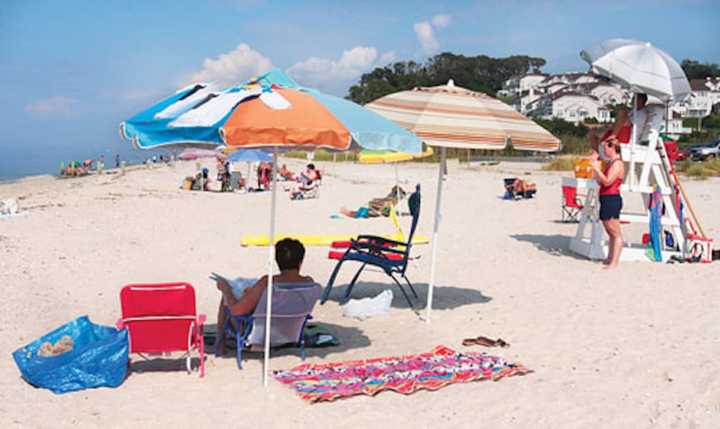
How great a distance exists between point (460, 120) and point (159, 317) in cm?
290

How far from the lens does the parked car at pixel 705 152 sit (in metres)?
38.4

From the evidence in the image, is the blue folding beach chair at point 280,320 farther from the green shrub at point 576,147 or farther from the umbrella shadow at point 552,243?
the green shrub at point 576,147

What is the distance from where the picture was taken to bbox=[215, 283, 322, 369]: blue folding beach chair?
208 inches

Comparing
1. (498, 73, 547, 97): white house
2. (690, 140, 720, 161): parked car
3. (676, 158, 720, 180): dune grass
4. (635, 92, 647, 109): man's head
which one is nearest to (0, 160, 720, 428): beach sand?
(635, 92, 647, 109): man's head

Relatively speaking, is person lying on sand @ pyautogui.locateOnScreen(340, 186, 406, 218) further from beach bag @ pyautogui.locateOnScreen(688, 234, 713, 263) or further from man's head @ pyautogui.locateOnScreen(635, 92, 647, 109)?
beach bag @ pyautogui.locateOnScreen(688, 234, 713, 263)

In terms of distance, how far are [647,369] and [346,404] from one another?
230cm

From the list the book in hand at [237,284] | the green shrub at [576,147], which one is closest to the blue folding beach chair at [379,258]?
the book in hand at [237,284]

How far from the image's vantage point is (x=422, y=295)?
8.02 meters

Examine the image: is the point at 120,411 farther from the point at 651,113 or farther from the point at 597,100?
the point at 597,100

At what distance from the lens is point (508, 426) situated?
4.22 metres

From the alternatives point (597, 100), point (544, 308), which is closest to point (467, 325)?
point (544, 308)

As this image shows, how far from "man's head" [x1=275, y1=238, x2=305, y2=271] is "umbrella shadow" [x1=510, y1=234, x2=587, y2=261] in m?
5.97

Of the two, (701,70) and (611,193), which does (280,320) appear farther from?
(701,70)

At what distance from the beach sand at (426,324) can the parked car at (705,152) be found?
1058 inches
